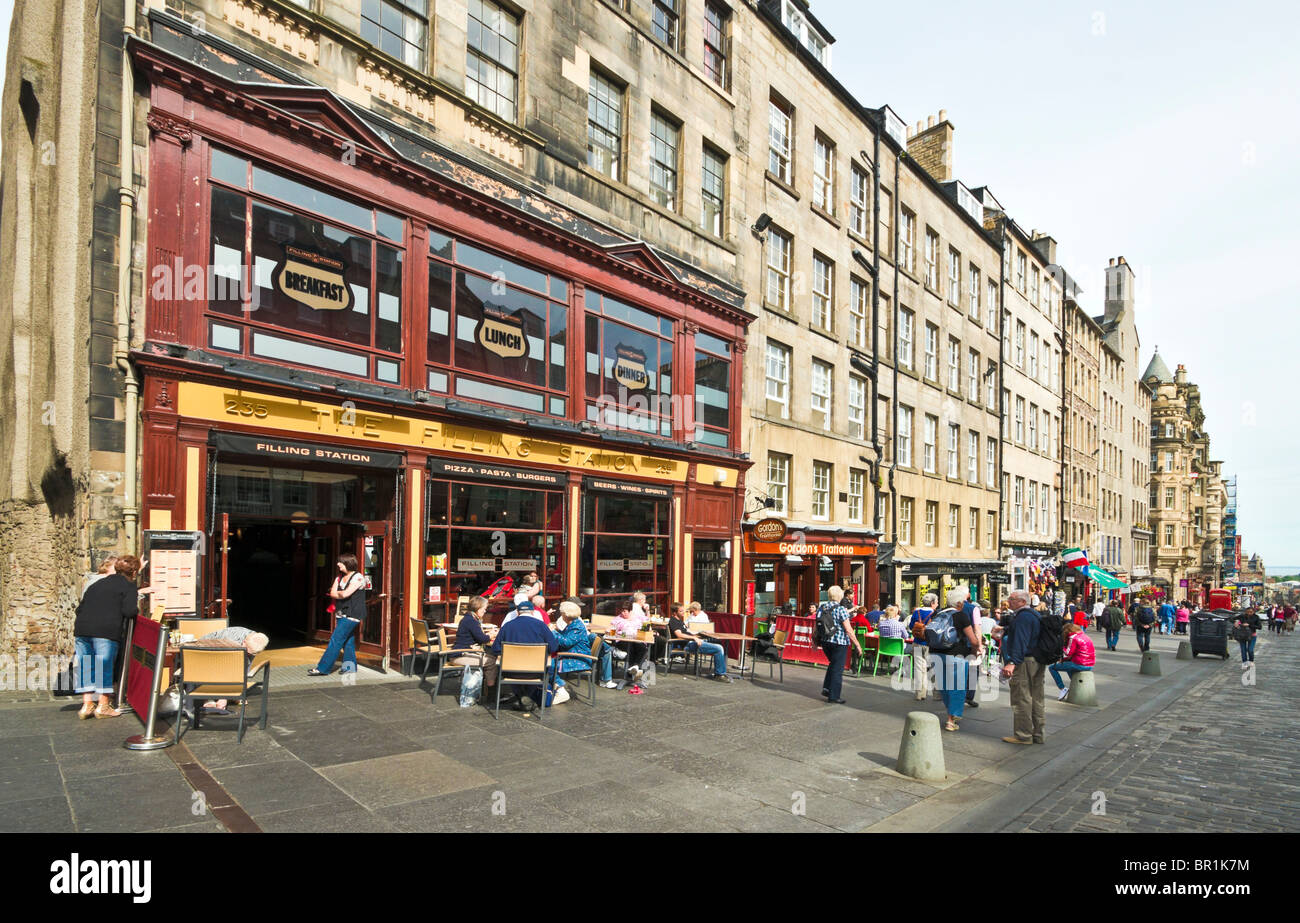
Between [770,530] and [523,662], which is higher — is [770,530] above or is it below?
above

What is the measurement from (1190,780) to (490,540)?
10452mm

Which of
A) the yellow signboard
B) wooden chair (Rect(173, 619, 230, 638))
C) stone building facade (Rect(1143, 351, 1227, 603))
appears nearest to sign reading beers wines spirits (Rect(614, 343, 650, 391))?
the yellow signboard

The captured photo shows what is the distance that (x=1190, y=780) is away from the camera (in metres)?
8.55

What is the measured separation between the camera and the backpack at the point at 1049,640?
1015 centimetres

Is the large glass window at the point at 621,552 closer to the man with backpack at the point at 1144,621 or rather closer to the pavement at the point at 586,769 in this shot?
the pavement at the point at 586,769

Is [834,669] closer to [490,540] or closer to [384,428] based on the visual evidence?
[490,540]

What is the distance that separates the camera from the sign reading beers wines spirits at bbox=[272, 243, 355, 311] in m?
11.4

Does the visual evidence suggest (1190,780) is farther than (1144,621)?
No

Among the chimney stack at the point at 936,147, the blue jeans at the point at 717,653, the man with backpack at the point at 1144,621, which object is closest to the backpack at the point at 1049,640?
the blue jeans at the point at 717,653

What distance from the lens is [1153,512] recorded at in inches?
2788

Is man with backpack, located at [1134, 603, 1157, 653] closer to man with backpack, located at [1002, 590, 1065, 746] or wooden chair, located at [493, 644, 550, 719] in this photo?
man with backpack, located at [1002, 590, 1065, 746]

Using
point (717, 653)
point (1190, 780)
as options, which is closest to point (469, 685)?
point (717, 653)
